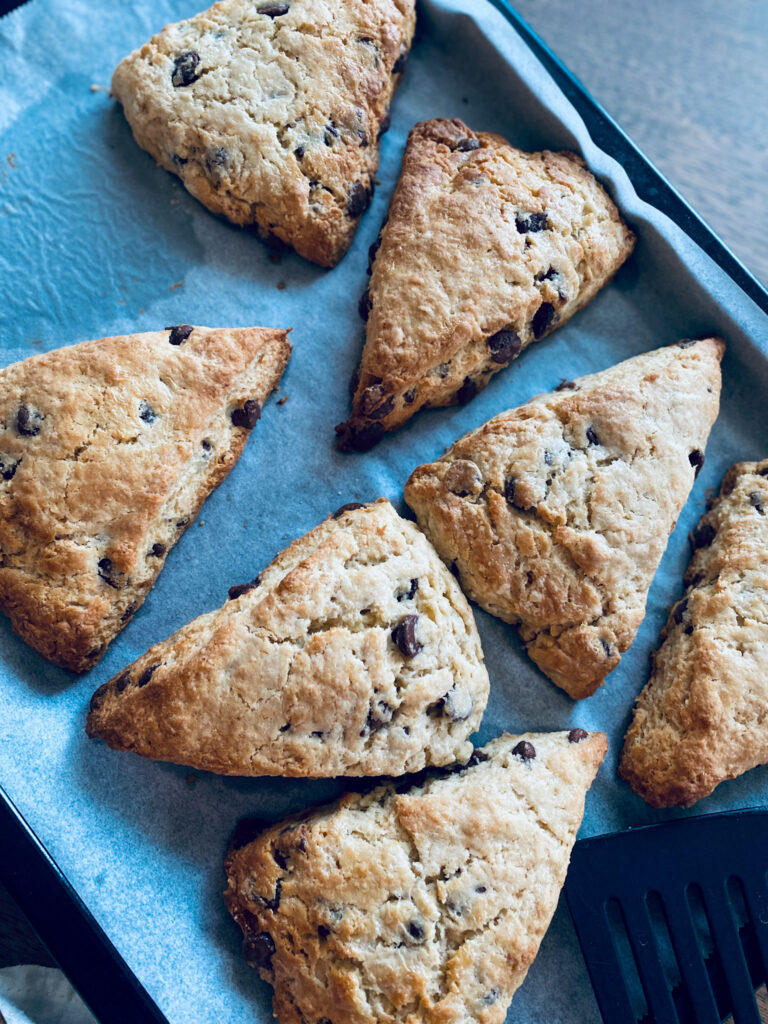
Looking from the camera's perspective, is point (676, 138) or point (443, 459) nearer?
point (443, 459)

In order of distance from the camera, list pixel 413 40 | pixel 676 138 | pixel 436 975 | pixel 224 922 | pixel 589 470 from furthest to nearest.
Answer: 1. pixel 676 138
2. pixel 413 40
3. pixel 589 470
4. pixel 224 922
5. pixel 436 975

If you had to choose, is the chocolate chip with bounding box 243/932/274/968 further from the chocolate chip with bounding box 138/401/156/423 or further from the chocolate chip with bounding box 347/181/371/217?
the chocolate chip with bounding box 347/181/371/217

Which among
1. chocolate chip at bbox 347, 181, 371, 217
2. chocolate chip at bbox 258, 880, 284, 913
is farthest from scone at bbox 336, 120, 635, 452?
chocolate chip at bbox 258, 880, 284, 913

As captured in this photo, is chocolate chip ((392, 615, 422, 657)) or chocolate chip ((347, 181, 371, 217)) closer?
chocolate chip ((392, 615, 422, 657))

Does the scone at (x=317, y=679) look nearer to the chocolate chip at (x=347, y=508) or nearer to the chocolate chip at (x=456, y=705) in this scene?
the chocolate chip at (x=456, y=705)

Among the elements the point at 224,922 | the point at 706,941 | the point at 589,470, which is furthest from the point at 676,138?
the point at 224,922

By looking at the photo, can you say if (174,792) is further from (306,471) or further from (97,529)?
(306,471)

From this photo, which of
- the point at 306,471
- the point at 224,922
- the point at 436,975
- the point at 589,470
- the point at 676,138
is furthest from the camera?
the point at 676,138

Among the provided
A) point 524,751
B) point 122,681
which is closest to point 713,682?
point 524,751
